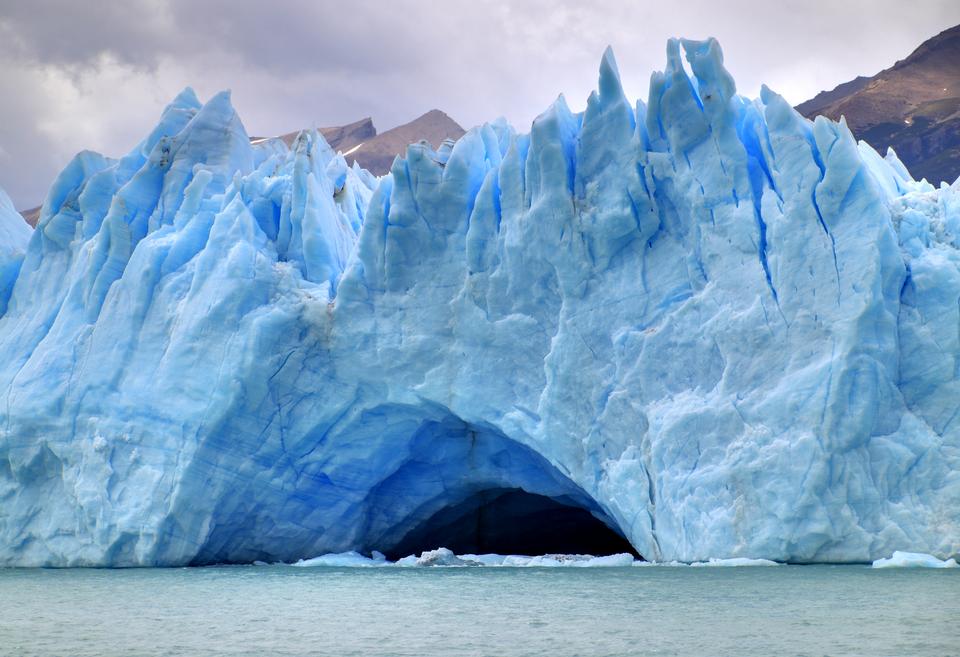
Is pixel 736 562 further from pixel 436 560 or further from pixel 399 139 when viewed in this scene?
pixel 399 139

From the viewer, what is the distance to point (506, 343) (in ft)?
51.3

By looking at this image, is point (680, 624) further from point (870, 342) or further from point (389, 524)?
point (389, 524)

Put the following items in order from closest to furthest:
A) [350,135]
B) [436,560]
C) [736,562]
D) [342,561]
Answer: [736,562]
[436,560]
[342,561]
[350,135]

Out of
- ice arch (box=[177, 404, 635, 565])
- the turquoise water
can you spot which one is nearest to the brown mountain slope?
ice arch (box=[177, 404, 635, 565])

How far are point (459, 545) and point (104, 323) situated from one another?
7.37 metres

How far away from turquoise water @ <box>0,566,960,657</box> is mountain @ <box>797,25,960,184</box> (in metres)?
29.2

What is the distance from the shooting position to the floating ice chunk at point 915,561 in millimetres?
12109

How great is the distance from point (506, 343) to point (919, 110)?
32.3 metres

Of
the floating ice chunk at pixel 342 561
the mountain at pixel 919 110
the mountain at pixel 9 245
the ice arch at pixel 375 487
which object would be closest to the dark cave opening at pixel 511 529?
the ice arch at pixel 375 487

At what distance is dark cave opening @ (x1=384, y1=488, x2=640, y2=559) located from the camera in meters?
18.6

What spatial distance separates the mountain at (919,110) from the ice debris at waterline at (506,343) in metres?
25.0

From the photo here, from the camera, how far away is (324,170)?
755 inches

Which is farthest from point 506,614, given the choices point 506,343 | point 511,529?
point 511,529

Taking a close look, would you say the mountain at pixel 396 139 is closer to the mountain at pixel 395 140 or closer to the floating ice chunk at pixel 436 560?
the mountain at pixel 395 140
